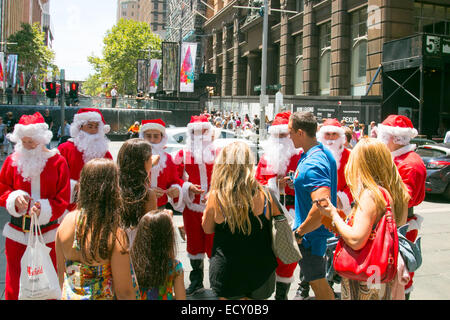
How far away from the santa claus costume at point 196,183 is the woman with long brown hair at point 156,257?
6.82 feet

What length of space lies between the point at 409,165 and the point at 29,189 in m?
3.51

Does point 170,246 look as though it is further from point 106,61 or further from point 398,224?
point 106,61

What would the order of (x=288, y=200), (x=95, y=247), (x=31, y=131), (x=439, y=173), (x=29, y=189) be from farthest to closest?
(x=439, y=173) < (x=288, y=200) < (x=31, y=131) < (x=29, y=189) < (x=95, y=247)

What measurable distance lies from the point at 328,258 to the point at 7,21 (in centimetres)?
8060

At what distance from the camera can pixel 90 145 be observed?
479 centimetres

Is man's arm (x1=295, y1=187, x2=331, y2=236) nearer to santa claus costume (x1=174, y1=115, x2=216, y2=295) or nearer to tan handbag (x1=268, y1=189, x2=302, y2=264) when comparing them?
tan handbag (x1=268, y1=189, x2=302, y2=264)

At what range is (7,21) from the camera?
7050cm

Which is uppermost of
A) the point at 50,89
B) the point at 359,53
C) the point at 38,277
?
the point at 359,53

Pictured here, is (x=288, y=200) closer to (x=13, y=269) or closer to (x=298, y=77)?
(x=13, y=269)

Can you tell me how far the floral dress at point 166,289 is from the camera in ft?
8.75

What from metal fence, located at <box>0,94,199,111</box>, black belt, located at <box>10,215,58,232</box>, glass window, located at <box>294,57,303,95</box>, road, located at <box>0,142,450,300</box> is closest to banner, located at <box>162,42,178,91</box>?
metal fence, located at <box>0,94,199,111</box>

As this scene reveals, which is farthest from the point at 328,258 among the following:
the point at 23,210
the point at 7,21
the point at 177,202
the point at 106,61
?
the point at 7,21

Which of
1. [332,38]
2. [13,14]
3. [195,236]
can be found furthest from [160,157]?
[13,14]

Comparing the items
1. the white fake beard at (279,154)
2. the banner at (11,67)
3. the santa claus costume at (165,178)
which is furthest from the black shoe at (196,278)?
the banner at (11,67)
